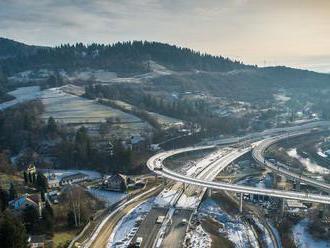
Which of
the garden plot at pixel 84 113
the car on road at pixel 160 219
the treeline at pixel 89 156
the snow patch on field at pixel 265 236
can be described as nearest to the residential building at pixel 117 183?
the car on road at pixel 160 219

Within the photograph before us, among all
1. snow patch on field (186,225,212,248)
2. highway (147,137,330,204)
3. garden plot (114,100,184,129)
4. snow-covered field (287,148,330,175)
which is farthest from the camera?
garden plot (114,100,184,129)

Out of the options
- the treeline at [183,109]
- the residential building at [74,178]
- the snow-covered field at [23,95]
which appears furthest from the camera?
the treeline at [183,109]

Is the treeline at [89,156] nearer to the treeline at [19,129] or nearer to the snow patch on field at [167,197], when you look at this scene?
the treeline at [19,129]

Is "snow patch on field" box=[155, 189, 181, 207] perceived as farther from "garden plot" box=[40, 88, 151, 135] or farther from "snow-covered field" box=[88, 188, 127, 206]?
"garden plot" box=[40, 88, 151, 135]

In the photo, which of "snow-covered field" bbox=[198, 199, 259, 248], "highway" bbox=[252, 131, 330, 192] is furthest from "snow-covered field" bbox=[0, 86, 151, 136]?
"snow-covered field" bbox=[198, 199, 259, 248]

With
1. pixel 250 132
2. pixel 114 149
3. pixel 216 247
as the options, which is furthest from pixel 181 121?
pixel 216 247

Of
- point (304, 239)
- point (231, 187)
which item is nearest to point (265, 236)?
point (304, 239)
